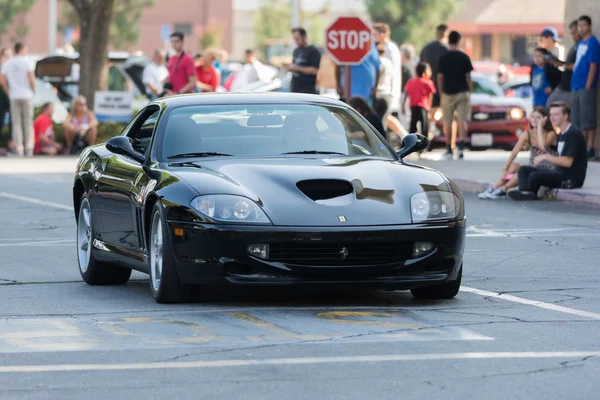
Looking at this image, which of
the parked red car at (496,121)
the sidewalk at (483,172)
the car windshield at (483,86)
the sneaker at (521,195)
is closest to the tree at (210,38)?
the car windshield at (483,86)

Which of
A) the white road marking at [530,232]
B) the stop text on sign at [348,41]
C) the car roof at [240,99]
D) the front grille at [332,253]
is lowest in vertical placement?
the white road marking at [530,232]

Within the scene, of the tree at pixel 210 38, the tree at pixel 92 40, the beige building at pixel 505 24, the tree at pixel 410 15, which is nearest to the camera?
the tree at pixel 92 40

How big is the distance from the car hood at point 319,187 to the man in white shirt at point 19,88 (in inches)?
780

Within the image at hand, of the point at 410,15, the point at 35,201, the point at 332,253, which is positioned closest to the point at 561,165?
the point at 35,201

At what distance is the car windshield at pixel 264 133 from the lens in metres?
9.63

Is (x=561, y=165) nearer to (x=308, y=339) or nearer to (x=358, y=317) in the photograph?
(x=358, y=317)

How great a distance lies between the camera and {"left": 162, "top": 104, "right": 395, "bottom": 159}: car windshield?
379 inches

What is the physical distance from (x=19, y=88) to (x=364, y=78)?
8156mm

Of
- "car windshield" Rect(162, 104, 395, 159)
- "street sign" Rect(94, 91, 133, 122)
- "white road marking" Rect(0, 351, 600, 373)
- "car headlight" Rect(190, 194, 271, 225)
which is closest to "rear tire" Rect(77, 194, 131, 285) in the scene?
"car windshield" Rect(162, 104, 395, 159)

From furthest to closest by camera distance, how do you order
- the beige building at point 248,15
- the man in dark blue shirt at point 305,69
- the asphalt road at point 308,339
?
the beige building at point 248,15 → the man in dark blue shirt at point 305,69 → the asphalt road at point 308,339

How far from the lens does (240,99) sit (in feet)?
33.0

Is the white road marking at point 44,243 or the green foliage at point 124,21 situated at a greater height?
the green foliage at point 124,21

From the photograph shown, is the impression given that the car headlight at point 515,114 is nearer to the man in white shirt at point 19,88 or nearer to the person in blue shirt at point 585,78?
the person in blue shirt at point 585,78

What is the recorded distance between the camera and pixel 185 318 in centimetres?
838
